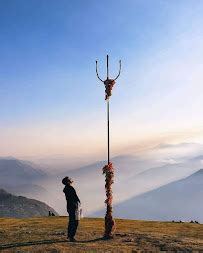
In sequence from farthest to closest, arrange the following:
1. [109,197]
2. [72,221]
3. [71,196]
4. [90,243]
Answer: [109,197]
[71,196]
[72,221]
[90,243]

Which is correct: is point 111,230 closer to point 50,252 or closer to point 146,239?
point 146,239

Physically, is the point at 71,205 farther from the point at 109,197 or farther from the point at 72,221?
the point at 109,197

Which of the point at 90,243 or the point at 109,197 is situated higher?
the point at 109,197

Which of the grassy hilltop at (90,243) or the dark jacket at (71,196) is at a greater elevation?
the dark jacket at (71,196)

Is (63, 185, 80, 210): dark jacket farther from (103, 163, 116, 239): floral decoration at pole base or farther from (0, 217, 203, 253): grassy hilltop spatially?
(103, 163, 116, 239): floral decoration at pole base

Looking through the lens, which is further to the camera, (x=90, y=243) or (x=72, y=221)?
(x=72, y=221)

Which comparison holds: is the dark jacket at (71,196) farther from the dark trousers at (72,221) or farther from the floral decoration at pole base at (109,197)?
the floral decoration at pole base at (109,197)

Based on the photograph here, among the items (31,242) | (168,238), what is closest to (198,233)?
(168,238)

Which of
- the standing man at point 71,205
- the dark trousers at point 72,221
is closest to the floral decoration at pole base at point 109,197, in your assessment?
the standing man at point 71,205

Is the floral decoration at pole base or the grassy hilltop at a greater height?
the floral decoration at pole base

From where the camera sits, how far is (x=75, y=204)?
899 inches

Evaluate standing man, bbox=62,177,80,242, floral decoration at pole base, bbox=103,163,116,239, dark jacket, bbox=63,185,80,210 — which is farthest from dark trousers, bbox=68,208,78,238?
floral decoration at pole base, bbox=103,163,116,239

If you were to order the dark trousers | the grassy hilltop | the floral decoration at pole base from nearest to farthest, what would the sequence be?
the grassy hilltop
the dark trousers
the floral decoration at pole base

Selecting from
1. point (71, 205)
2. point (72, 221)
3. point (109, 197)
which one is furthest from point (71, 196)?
point (109, 197)
